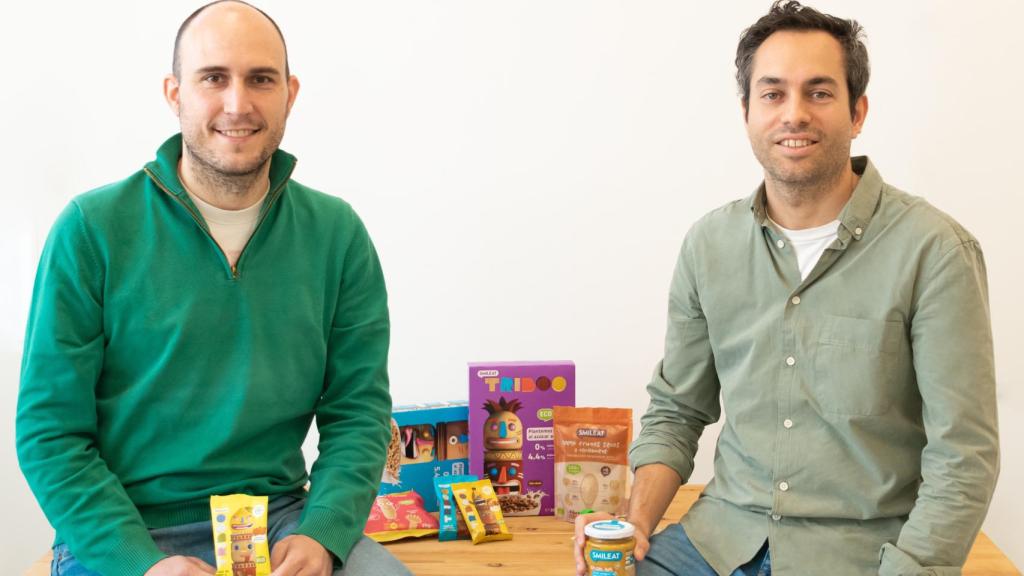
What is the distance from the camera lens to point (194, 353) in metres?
1.87

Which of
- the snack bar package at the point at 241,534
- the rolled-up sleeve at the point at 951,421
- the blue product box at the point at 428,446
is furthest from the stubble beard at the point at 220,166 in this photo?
the rolled-up sleeve at the point at 951,421

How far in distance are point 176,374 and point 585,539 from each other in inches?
31.8

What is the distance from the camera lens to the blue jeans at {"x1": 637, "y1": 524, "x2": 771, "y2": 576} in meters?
1.86

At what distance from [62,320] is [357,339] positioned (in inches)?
21.6

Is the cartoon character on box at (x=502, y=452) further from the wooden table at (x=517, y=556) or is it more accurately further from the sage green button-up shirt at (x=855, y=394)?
the sage green button-up shirt at (x=855, y=394)

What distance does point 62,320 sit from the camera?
1.78 meters

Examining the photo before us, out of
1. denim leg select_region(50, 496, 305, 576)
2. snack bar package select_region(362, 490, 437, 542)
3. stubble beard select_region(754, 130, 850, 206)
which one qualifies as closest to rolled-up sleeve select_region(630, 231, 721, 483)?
stubble beard select_region(754, 130, 850, 206)

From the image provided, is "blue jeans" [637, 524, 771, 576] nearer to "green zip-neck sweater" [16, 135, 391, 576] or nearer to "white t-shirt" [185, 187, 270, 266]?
"green zip-neck sweater" [16, 135, 391, 576]

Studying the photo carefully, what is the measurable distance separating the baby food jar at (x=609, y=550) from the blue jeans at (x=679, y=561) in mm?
211

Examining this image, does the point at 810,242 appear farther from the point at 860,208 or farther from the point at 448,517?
the point at 448,517

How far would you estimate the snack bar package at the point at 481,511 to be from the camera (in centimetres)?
240

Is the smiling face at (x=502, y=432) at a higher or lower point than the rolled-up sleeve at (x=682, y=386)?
lower

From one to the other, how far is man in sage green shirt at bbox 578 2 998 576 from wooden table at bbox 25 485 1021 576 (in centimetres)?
41

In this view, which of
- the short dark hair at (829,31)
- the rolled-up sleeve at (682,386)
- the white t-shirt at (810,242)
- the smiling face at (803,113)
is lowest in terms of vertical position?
the rolled-up sleeve at (682,386)
